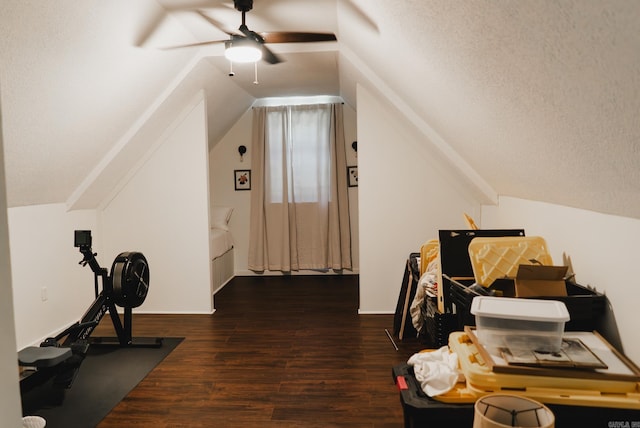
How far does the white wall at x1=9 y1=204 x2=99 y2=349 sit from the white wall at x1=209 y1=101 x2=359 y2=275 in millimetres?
2279

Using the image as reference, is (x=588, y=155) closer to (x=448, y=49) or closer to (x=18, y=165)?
(x=448, y=49)

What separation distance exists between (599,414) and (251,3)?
2802mm

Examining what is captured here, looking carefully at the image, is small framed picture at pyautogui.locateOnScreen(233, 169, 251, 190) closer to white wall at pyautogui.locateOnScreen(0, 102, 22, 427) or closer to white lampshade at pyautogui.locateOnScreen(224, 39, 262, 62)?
white lampshade at pyautogui.locateOnScreen(224, 39, 262, 62)

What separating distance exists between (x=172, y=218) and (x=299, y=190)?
2.24m

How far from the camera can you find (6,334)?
111cm

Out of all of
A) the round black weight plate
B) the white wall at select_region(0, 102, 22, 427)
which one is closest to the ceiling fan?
the round black weight plate

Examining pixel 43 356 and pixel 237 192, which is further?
pixel 237 192

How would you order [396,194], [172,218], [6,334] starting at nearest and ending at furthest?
1. [6,334]
2. [396,194]
3. [172,218]

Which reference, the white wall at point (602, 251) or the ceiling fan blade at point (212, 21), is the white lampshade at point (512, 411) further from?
the ceiling fan blade at point (212, 21)

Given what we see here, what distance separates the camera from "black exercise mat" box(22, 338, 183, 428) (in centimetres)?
268

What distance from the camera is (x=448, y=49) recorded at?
2.07m

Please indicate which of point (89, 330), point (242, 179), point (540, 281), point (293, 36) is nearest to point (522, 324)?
point (540, 281)

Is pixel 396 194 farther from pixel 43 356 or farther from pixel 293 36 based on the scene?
pixel 43 356

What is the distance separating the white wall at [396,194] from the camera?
14.4ft
